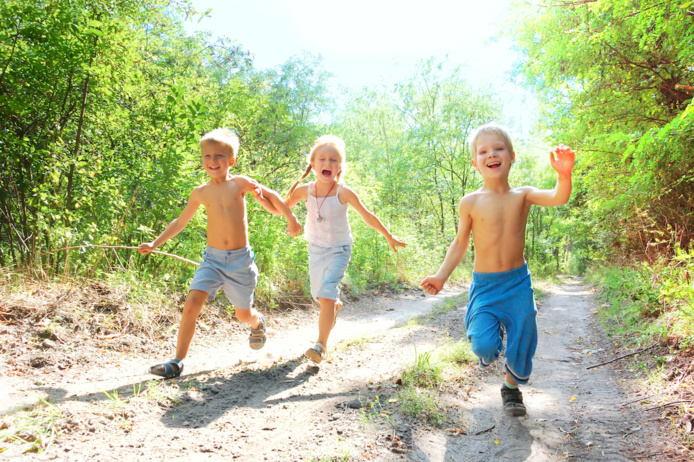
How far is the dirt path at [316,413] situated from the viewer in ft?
7.47

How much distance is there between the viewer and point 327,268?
4.26 m

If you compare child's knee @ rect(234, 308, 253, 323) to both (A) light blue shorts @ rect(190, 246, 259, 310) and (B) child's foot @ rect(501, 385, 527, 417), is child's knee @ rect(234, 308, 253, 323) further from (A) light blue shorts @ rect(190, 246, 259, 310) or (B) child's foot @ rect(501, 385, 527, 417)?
(B) child's foot @ rect(501, 385, 527, 417)

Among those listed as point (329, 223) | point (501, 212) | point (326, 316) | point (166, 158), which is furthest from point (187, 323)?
point (501, 212)

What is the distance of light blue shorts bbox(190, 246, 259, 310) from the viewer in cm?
380

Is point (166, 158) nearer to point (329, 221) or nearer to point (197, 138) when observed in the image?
point (197, 138)

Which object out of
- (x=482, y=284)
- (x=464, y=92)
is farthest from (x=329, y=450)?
(x=464, y=92)

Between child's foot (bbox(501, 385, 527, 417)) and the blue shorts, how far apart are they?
0.12 m

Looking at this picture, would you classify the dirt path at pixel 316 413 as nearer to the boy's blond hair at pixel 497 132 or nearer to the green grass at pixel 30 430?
the green grass at pixel 30 430

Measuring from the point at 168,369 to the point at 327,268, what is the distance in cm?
168

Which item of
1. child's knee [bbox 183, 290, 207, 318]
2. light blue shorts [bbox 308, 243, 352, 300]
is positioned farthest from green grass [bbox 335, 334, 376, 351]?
child's knee [bbox 183, 290, 207, 318]

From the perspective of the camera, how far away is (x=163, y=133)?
538 centimetres

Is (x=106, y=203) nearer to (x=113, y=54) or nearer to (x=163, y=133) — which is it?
(x=163, y=133)

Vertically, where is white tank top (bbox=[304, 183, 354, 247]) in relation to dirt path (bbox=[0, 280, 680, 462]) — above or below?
above

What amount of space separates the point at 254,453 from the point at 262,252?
169 inches
